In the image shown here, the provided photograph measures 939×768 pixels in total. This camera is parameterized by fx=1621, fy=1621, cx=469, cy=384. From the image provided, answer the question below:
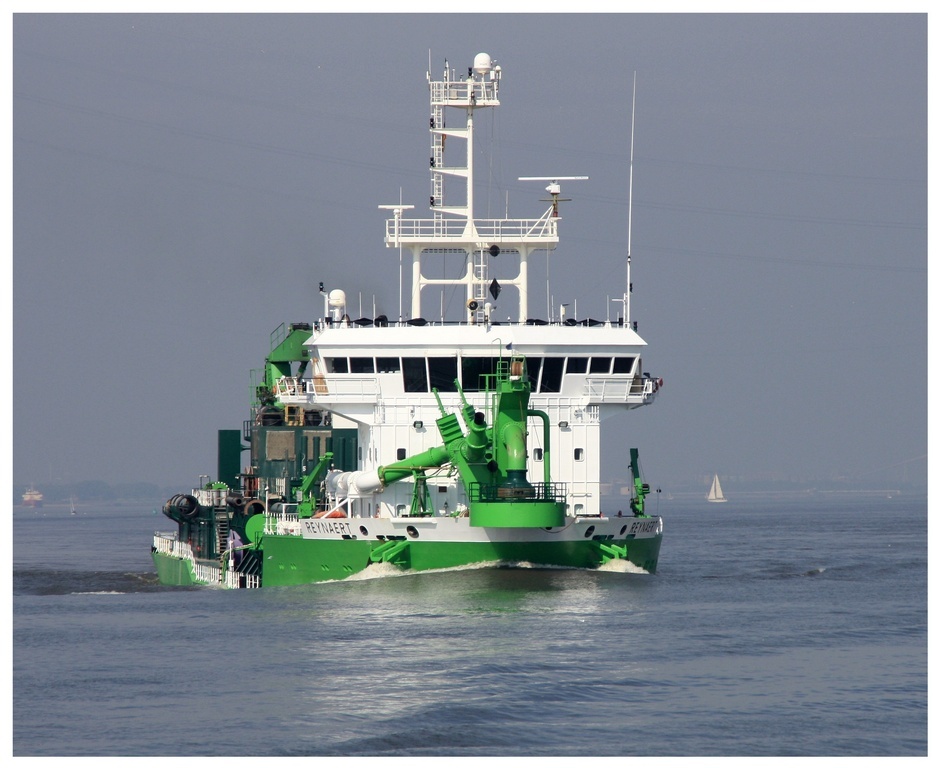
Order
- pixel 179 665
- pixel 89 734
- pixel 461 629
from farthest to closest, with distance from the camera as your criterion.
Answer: pixel 461 629 → pixel 179 665 → pixel 89 734

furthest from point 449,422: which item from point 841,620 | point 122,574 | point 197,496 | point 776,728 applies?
point 122,574

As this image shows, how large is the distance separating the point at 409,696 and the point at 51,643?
13184 millimetres

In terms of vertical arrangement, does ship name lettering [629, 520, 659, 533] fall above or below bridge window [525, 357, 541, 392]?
below

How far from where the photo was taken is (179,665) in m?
35.5

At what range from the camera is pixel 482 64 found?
179 feet

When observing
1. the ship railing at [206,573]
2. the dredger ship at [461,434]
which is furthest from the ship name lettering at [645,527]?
the ship railing at [206,573]

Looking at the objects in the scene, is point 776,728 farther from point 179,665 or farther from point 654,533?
point 654,533

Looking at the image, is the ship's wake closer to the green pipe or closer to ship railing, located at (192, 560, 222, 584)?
the green pipe

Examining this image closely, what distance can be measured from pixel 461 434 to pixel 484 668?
13.0 meters

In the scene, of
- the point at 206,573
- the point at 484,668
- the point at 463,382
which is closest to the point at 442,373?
the point at 463,382

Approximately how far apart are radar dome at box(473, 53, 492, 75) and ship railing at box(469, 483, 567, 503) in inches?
625

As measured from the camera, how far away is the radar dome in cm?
5444

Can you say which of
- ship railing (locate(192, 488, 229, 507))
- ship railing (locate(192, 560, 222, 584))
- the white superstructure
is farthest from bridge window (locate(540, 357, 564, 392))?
ship railing (locate(192, 488, 229, 507))

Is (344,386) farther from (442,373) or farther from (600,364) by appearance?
(600,364)
